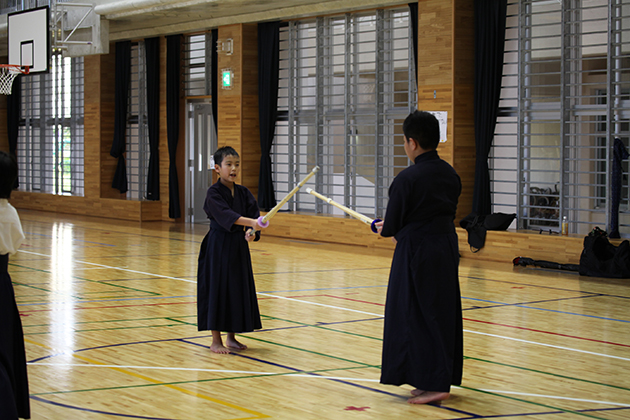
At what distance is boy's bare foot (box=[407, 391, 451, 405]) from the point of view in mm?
3908

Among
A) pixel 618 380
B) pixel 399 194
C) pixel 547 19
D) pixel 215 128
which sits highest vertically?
pixel 547 19

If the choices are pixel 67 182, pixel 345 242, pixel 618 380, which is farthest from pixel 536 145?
pixel 67 182

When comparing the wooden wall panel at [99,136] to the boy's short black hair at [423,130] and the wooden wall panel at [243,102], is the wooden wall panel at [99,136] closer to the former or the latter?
the wooden wall panel at [243,102]

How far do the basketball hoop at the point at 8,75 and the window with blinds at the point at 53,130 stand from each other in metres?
4.79

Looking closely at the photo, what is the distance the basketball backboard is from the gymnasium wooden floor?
465 centimetres

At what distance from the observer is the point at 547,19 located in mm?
10516

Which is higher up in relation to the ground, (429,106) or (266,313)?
(429,106)

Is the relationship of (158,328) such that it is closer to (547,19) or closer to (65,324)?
(65,324)

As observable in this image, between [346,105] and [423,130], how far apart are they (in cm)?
887

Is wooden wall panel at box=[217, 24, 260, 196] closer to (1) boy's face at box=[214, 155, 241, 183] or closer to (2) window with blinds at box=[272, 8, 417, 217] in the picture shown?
(2) window with blinds at box=[272, 8, 417, 217]

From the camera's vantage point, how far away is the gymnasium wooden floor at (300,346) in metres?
3.88

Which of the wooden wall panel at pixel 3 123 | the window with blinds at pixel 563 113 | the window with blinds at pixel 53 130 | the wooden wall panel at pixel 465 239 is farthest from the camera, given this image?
the wooden wall panel at pixel 3 123

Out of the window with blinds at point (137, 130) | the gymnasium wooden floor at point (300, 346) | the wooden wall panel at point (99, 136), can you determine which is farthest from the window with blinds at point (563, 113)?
the wooden wall panel at point (99, 136)

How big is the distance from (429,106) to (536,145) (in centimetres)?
161
